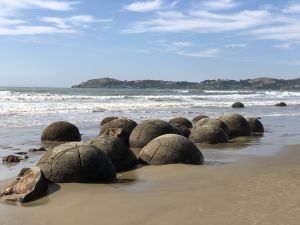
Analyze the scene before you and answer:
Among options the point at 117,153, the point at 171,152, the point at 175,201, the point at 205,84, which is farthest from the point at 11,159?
the point at 205,84

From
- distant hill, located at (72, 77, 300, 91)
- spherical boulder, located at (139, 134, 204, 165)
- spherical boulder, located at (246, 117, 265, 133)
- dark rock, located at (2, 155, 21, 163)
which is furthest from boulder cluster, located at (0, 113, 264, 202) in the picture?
distant hill, located at (72, 77, 300, 91)

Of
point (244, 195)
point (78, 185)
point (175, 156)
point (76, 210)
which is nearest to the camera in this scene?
point (76, 210)

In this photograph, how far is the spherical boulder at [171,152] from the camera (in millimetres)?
9781

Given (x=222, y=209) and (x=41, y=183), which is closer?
(x=222, y=209)

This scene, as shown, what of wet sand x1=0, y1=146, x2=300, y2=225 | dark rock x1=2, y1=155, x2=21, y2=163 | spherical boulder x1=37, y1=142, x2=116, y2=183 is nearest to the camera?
wet sand x1=0, y1=146, x2=300, y2=225

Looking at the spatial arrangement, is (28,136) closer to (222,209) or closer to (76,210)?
(76,210)

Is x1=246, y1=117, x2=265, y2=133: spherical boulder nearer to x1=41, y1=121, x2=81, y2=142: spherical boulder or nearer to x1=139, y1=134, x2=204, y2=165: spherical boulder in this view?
x1=41, y1=121, x2=81, y2=142: spherical boulder

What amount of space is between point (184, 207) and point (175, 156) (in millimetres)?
3662

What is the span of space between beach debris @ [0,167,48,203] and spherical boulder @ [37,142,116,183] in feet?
1.81

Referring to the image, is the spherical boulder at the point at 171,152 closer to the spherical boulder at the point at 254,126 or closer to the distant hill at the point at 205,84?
the spherical boulder at the point at 254,126

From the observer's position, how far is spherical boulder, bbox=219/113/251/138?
1633 centimetres

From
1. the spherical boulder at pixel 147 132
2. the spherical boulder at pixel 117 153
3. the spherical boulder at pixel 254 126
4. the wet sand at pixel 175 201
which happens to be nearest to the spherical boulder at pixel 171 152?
the spherical boulder at pixel 117 153

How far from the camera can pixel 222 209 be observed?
598 cm

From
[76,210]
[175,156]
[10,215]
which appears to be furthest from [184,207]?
[175,156]
